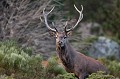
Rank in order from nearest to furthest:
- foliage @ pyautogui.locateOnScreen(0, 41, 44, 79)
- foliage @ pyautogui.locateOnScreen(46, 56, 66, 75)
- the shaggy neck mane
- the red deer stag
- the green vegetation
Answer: the green vegetation, foliage @ pyautogui.locateOnScreen(0, 41, 44, 79), the red deer stag, the shaggy neck mane, foliage @ pyautogui.locateOnScreen(46, 56, 66, 75)

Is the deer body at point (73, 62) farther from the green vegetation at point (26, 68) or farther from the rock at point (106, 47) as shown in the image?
the rock at point (106, 47)

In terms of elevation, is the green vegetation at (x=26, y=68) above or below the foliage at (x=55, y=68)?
above

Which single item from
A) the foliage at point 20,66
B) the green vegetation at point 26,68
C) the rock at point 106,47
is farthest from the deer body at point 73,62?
the rock at point 106,47

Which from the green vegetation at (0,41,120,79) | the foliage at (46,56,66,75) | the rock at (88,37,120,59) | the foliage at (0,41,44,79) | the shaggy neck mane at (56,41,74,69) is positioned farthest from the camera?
the rock at (88,37,120,59)

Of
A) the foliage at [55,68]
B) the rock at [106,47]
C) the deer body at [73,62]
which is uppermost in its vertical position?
the deer body at [73,62]

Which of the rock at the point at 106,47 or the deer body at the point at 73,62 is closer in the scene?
the deer body at the point at 73,62

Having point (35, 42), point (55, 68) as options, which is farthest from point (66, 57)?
point (35, 42)

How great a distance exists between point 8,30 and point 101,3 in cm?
1837

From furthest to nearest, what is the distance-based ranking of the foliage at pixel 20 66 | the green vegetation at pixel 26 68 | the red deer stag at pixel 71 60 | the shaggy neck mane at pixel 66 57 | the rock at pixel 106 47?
1. the rock at pixel 106 47
2. the shaggy neck mane at pixel 66 57
3. the red deer stag at pixel 71 60
4. the foliage at pixel 20 66
5. the green vegetation at pixel 26 68

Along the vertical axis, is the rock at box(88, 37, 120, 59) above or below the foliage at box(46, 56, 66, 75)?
below

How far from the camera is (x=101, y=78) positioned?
13.3 metres

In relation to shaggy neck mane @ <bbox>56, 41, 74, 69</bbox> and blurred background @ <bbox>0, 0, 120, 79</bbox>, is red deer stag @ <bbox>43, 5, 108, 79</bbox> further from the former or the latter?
blurred background @ <bbox>0, 0, 120, 79</bbox>

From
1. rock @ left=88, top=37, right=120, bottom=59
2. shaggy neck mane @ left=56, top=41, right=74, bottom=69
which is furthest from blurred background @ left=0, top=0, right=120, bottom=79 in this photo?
shaggy neck mane @ left=56, top=41, right=74, bottom=69

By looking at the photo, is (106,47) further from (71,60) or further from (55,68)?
(71,60)
